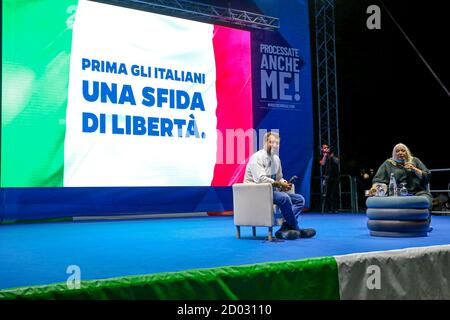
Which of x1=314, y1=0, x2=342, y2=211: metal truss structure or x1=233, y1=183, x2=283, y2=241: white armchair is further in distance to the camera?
x1=314, y1=0, x2=342, y2=211: metal truss structure

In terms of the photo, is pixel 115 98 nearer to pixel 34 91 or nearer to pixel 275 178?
pixel 34 91

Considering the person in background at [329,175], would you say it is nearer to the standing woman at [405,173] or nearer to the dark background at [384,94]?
the dark background at [384,94]

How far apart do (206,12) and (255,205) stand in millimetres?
5198

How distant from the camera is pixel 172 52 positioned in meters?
7.89

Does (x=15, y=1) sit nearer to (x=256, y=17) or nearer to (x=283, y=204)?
(x=256, y=17)

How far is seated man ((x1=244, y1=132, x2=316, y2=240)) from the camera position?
14.5ft

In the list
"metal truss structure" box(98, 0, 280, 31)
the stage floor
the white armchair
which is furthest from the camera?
"metal truss structure" box(98, 0, 280, 31)

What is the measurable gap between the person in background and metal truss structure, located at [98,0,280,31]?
2.63 meters

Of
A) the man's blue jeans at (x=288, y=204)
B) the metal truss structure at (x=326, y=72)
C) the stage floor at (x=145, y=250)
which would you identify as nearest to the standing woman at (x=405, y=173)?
the stage floor at (x=145, y=250)

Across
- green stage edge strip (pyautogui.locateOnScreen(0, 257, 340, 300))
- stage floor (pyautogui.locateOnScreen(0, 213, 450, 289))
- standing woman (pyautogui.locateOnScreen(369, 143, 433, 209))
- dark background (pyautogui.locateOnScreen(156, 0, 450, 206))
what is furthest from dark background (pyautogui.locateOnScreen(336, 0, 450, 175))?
green stage edge strip (pyautogui.locateOnScreen(0, 257, 340, 300))

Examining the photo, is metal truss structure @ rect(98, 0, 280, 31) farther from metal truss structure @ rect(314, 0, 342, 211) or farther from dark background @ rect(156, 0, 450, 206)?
metal truss structure @ rect(314, 0, 342, 211)

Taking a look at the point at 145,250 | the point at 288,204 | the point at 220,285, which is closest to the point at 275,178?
the point at 288,204
